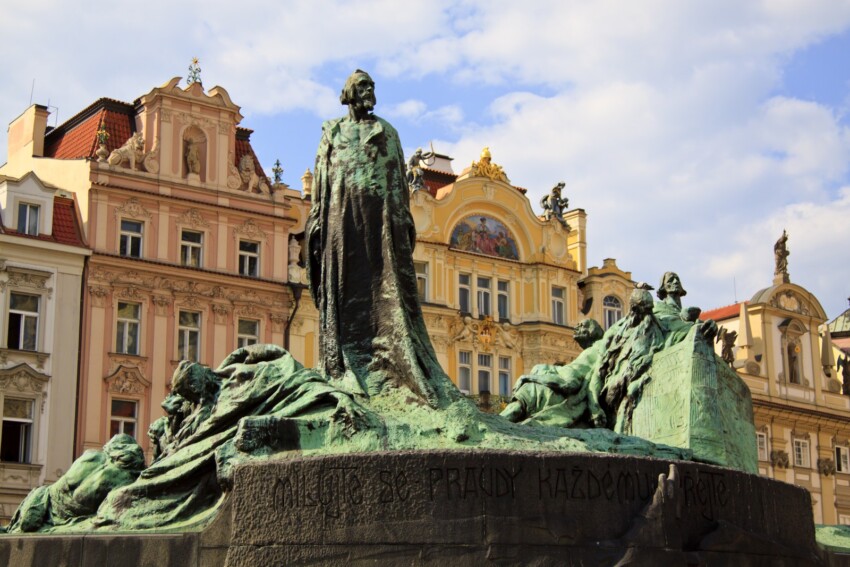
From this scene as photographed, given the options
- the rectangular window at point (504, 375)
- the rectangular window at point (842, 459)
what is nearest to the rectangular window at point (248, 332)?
the rectangular window at point (504, 375)

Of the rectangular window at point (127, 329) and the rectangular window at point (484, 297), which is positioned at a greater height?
the rectangular window at point (484, 297)

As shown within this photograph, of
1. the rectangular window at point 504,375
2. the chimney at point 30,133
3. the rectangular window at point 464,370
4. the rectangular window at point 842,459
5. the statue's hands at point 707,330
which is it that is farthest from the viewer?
the rectangular window at point 842,459

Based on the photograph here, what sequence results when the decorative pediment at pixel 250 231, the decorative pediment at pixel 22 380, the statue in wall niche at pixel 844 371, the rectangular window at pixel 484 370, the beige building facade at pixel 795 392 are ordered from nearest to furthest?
the decorative pediment at pixel 22 380 < the decorative pediment at pixel 250 231 < the rectangular window at pixel 484 370 < the beige building facade at pixel 795 392 < the statue in wall niche at pixel 844 371

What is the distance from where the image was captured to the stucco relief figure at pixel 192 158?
105ft

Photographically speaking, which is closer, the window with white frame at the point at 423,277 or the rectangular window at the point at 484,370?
the window with white frame at the point at 423,277

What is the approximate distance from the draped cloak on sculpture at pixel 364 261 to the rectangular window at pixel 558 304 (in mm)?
29556

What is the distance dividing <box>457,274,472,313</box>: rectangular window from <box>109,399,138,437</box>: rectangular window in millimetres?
9881

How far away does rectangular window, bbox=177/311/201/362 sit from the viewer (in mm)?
30734

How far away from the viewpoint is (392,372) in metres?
8.10

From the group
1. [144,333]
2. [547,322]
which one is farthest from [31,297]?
[547,322]

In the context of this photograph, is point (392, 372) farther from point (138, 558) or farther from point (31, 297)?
point (31, 297)

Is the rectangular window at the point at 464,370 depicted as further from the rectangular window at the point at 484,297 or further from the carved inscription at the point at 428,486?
the carved inscription at the point at 428,486

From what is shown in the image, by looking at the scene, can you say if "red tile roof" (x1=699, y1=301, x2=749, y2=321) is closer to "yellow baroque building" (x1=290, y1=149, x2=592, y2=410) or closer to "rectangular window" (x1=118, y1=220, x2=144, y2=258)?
"yellow baroque building" (x1=290, y1=149, x2=592, y2=410)

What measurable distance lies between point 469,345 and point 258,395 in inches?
1101
